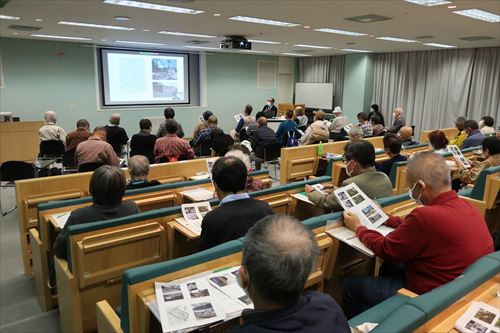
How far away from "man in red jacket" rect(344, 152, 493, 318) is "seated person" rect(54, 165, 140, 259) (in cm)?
147

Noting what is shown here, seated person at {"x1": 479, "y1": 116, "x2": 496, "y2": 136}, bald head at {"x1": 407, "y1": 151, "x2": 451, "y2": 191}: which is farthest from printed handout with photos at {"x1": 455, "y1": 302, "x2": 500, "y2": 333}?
seated person at {"x1": 479, "y1": 116, "x2": 496, "y2": 136}

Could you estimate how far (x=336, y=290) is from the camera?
7.84 ft

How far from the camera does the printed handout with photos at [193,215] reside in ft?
7.70

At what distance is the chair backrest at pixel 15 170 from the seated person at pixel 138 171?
242 centimetres

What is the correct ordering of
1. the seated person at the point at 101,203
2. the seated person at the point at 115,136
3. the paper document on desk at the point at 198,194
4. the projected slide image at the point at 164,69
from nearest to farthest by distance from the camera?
the seated person at the point at 101,203 → the paper document on desk at the point at 198,194 → the seated person at the point at 115,136 → the projected slide image at the point at 164,69

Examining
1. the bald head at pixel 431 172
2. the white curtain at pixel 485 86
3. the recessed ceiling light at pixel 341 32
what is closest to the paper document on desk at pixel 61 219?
the bald head at pixel 431 172

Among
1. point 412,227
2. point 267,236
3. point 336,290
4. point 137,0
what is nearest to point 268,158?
point 137,0

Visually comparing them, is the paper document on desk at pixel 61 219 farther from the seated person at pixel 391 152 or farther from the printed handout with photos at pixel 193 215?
the seated person at pixel 391 152

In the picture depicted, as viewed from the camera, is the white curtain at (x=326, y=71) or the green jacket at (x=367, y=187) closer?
the green jacket at (x=367, y=187)

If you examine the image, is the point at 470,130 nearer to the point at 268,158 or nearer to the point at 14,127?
the point at 268,158

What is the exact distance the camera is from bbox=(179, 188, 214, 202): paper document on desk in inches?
118

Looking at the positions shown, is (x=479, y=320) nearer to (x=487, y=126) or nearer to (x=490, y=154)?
(x=490, y=154)

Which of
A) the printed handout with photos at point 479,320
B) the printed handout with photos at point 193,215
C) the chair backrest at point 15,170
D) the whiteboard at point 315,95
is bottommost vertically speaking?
the chair backrest at point 15,170

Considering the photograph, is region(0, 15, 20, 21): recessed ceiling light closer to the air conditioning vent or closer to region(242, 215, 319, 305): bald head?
the air conditioning vent
